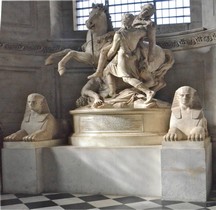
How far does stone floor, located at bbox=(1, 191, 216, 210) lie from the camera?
4.28 metres

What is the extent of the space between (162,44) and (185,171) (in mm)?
2490

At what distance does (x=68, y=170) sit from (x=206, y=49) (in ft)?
8.86

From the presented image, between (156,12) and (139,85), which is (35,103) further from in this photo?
(156,12)

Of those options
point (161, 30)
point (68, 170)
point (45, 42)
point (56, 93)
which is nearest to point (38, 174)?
point (68, 170)

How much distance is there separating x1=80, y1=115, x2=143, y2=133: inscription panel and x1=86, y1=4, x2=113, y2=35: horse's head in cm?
148

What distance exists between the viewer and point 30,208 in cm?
436

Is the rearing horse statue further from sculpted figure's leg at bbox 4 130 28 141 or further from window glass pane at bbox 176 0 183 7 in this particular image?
window glass pane at bbox 176 0 183 7

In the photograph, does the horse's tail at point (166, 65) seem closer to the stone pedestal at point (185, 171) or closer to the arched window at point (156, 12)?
the arched window at point (156, 12)

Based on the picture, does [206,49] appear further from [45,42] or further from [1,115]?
[1,115]

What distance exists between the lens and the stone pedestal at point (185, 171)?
436cm

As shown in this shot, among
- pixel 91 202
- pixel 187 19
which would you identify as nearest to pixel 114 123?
pixel 91 202

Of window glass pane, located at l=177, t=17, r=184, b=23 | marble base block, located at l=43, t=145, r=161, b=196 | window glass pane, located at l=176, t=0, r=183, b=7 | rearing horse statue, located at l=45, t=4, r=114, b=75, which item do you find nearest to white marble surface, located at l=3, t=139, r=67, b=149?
marble base block, located at l=43, t=145, r=161, b=196

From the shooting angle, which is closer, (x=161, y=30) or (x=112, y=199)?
(x=112, y=199)

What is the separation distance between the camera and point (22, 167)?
5.12 m
